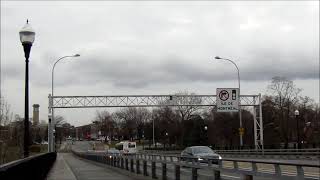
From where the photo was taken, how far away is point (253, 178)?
1173 cm

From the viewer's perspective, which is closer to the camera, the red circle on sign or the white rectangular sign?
the white rectangular sign

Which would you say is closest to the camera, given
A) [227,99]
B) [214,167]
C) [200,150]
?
[214,167]

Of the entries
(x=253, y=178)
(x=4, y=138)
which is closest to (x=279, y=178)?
(x=253, y=178)

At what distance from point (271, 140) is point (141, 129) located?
69489 millimetres

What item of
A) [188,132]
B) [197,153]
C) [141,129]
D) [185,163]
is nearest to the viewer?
[185,163]

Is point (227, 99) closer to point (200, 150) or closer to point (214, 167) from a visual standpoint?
point (200, 150)

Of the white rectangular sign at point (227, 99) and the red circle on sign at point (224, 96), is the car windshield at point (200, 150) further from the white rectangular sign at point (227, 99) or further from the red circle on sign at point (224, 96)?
the red circle on sign at point (224, 96)

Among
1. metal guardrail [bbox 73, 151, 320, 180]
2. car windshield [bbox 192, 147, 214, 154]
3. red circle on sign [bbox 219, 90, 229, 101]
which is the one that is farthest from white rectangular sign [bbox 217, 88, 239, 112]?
metal guardrail [bbox 73, 151, 320, 180]

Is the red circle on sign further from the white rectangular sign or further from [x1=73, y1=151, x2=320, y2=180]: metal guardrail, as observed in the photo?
[x1=73, y1=151, x2=320, y2=180]: metal guardrail

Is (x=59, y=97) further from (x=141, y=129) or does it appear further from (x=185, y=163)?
(x=141, y=129)

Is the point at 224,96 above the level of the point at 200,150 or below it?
above

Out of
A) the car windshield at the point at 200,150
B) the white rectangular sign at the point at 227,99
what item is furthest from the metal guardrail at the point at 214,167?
the white rectangular sign at the point at 227,99

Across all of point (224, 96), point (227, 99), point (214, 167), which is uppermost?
point (224, 96)

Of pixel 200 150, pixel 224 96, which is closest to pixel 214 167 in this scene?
pixel 200 150
